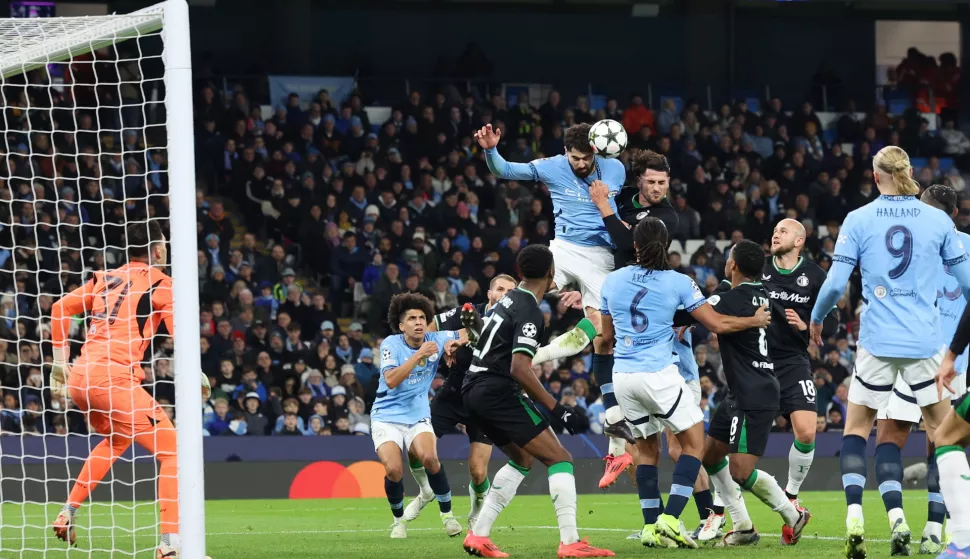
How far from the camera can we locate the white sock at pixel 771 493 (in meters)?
9.41

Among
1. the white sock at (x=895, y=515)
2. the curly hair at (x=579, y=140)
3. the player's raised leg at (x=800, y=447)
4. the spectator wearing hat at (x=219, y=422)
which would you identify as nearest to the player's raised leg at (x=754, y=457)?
the player's raised leg at (x=800, y=447)

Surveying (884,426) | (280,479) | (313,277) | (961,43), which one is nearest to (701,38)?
(961,43)

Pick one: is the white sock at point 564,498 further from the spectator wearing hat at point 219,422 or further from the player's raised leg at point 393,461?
the spectator wearing hat at point 219,422

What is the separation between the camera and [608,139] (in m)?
10.3

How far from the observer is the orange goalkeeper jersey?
29.1 feet

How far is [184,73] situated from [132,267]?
189 cm

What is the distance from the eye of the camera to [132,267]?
→ 29.0 ft

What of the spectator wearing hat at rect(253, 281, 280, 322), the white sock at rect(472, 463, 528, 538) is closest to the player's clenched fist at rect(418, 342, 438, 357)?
the white sock at rect(472, 463, 528, 538)

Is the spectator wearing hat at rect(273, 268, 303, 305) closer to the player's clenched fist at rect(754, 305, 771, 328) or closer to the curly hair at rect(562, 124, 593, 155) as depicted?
the curly hair at rect(562, 124, 593, 155)

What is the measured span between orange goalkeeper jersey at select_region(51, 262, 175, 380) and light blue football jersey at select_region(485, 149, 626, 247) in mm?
2982

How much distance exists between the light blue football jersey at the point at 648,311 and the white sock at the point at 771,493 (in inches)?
44.7

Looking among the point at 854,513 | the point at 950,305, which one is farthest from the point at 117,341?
the point at 950,305

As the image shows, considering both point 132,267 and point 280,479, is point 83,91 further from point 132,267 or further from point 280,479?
point 132,267

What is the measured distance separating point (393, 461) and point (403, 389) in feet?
1.98
